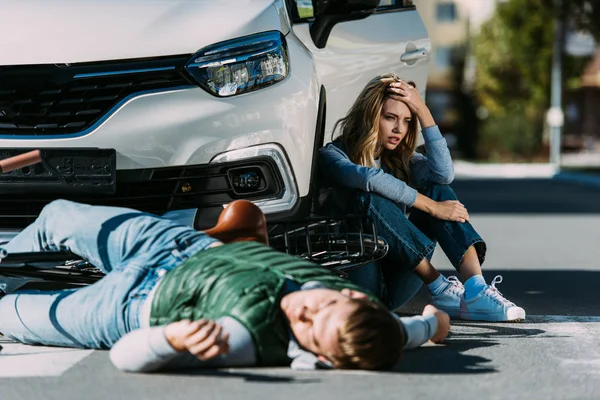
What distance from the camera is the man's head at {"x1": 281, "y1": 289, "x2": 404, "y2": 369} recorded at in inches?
174

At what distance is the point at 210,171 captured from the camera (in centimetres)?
591

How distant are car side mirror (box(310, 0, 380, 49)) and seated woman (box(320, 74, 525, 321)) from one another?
35 centimetres

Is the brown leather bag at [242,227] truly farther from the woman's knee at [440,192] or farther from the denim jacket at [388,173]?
the woman's knee at [440,192]

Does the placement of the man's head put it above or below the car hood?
below

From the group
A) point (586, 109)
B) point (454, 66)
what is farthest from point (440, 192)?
point (586, 109)

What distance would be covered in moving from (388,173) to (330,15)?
0.81 metres

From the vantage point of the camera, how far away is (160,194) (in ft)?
19.4

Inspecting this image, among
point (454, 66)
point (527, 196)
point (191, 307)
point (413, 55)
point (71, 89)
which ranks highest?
point (71, 89)

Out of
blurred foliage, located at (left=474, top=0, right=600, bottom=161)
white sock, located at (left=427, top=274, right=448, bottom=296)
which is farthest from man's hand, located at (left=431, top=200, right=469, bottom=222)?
blurred foliage, located at (left=474, top=0, right=600, bottom=161)

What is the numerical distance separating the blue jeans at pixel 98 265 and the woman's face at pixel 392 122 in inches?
67.9

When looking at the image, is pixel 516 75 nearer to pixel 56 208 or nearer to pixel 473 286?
pixel 473 286

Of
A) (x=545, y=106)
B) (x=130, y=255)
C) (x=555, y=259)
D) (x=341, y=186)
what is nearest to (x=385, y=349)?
(x=130, y=255)

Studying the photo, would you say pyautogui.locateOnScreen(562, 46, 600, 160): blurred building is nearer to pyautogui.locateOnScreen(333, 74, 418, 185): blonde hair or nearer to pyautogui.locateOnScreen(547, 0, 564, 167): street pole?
pyautogui.locateOnScreen(547, 0, 564, 167): street pole

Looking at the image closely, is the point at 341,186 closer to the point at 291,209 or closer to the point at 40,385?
the point at 291,209
